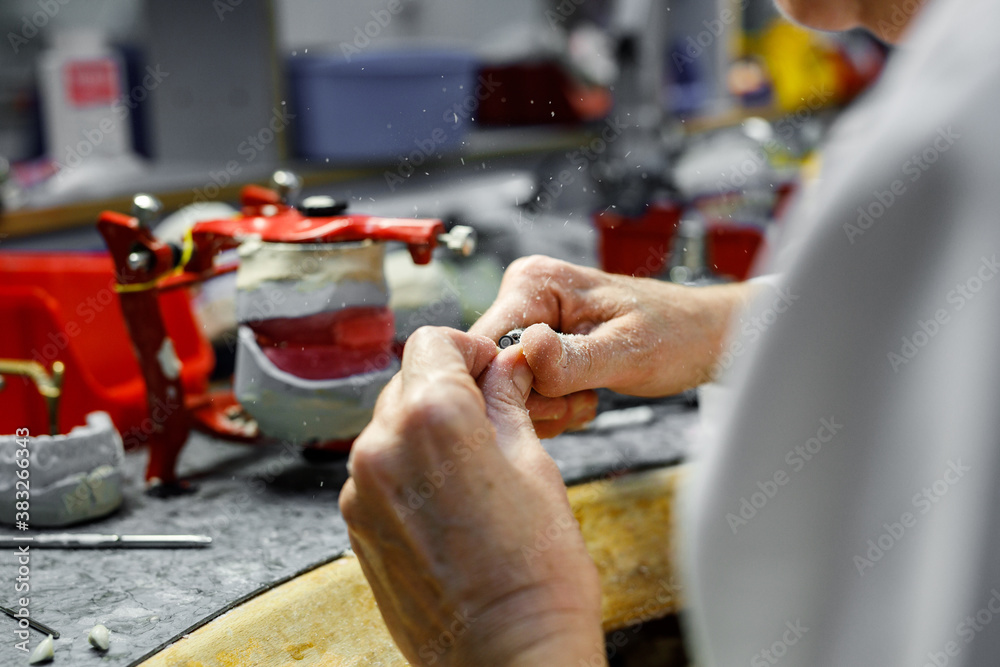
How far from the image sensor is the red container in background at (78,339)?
0.82 metres

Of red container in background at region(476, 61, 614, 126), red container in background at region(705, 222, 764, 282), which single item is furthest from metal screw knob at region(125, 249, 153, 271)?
red container in background at region(476, 61, 614, 126)

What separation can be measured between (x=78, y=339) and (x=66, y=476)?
279 mm

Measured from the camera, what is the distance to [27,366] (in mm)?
747

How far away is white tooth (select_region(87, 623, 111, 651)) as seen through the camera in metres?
0.53

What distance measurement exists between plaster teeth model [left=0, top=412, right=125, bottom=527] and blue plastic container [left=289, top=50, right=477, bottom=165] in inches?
31.1

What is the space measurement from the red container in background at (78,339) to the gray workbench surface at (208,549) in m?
0.07

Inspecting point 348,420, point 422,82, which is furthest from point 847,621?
point 422,82

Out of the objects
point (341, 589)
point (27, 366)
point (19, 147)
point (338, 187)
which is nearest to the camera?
point (341, 589)

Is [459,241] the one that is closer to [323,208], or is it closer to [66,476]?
[323,208]

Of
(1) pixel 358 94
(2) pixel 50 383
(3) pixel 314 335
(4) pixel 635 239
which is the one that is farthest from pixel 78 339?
(1) pixel 358 94

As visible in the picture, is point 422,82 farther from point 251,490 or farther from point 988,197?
point 988,197

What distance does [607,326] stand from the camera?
0.72 metres

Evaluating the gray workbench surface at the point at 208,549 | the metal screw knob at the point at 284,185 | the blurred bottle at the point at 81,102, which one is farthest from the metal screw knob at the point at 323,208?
the blurred bottle at the point at 81,102

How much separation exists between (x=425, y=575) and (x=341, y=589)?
0.68 ft
